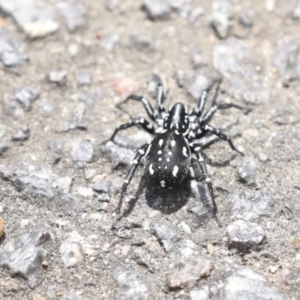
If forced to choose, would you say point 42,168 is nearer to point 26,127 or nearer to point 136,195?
point 26,127

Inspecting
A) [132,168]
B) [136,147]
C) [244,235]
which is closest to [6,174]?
[132,168]

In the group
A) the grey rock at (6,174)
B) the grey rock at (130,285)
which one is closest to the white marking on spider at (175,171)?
the grey rock at (130,285)

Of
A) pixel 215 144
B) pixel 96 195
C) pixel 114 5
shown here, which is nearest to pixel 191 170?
pixel 215 144

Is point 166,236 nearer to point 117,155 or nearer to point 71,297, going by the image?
point 71,297

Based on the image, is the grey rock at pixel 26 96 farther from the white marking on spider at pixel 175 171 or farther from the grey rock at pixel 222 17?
the grey rock at pixel 222 17

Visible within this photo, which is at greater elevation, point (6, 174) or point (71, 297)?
point (6, 174)

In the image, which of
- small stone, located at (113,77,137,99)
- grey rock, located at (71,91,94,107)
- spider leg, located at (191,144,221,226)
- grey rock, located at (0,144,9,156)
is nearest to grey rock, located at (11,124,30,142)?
grey rock, located at (0,144,9,156)

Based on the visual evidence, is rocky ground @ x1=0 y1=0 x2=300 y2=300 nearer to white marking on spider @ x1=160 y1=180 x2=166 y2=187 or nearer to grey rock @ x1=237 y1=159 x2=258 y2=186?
grey rock @ x1=237 y1=159 x2=258 y2=186
